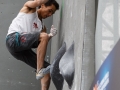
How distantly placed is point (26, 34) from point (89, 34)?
123 cm

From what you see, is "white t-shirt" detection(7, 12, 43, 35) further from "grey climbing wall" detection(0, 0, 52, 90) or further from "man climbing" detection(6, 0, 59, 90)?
"grey climbing wall" detection(0, 0, 52, 90)

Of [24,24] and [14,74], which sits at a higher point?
[24,24]

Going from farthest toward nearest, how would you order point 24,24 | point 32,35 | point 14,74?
point 14,74 → point 24,24 → point 32,35

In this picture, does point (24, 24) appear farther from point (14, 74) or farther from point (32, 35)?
point (14, 74)

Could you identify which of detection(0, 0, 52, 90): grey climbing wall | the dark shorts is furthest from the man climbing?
detection(0, 0, 52, 90): grey climbing wall

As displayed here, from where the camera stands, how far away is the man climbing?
3.37 m

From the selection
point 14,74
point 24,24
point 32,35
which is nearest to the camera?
point 32,35

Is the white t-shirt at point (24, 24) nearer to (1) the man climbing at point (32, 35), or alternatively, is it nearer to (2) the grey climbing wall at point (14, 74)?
(1) the man climbing at point (32, 35)

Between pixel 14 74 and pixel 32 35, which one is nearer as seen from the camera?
pixel 32 35

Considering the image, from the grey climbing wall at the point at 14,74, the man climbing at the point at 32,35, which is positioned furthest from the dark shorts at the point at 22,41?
the grey climbing wall at the point at 14,74

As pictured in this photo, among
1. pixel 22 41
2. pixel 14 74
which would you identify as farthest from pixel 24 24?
pixel 14 74

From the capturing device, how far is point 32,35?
334cm

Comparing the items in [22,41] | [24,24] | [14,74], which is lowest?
Result: [14,74]

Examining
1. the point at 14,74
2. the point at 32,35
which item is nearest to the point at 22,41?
the point at 32,35
